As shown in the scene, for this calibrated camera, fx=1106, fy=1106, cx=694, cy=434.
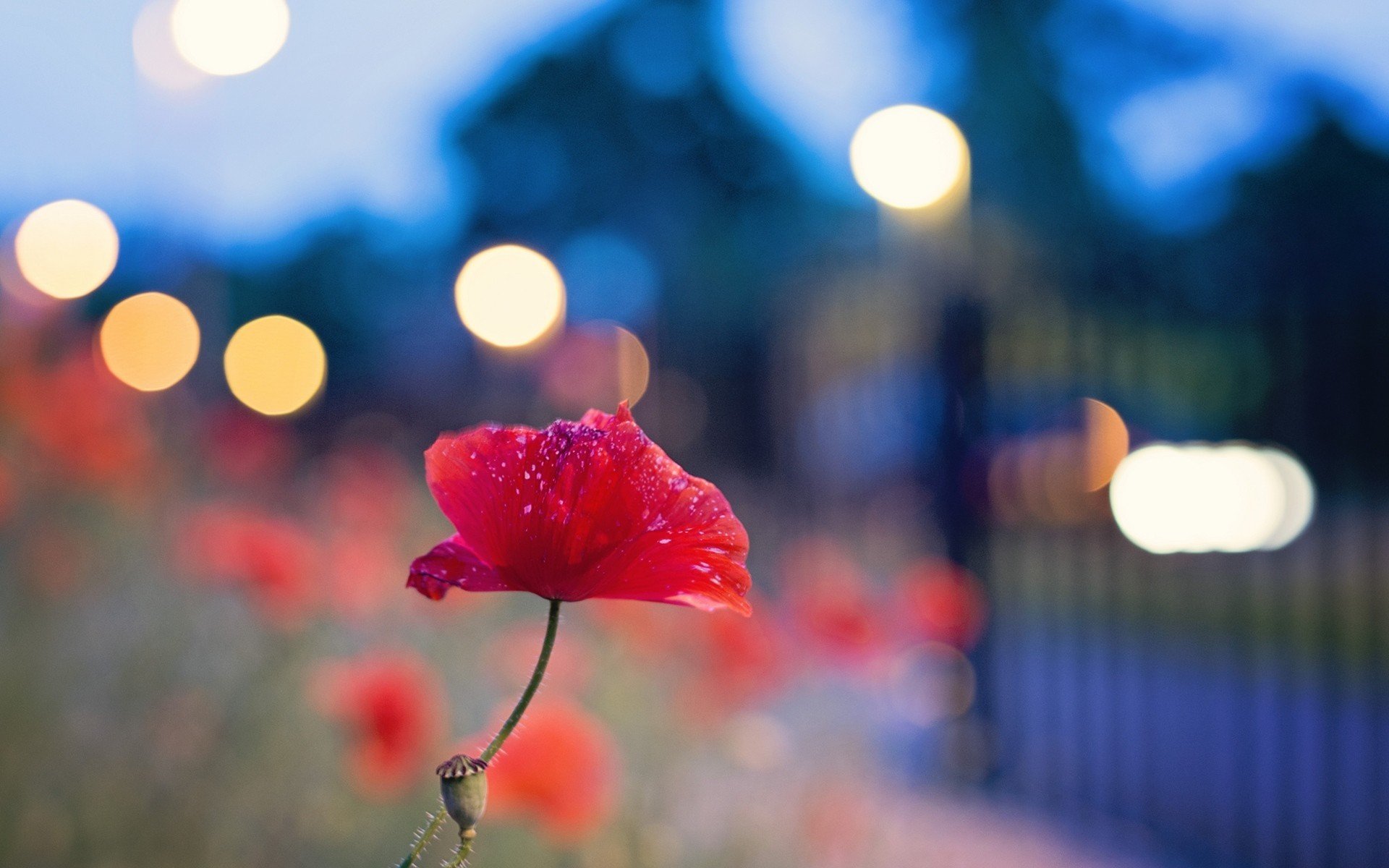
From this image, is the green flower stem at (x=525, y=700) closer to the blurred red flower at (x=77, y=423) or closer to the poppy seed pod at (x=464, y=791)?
the poppy seed pod at (x=464, y=791)

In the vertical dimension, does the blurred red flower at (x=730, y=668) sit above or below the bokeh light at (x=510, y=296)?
below

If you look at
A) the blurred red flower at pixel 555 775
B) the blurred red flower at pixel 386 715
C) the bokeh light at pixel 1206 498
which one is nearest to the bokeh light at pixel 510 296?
the blurred red flower at pixel 386 715

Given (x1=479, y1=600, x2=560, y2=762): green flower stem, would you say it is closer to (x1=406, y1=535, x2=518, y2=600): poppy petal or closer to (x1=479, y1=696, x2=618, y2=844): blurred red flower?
(x1=406, y1=535, x2=518, y2=600): poppy petal

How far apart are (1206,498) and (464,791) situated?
13354mm

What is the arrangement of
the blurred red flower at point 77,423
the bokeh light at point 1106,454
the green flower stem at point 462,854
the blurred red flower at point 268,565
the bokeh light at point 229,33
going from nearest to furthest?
1. the green flower stem at point 462,854
2. the blurred red flower at point 268,565
3. the blurred red flower at point 77,423
4. the bokeh light at point 229,33
5. the bokeh light at point 1106,454

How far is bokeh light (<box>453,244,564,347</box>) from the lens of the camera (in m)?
3.83

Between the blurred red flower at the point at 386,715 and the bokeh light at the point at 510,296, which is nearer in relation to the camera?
the blurred red flower at the point at 386,715

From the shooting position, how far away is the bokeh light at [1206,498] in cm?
848

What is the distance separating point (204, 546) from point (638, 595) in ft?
6.96

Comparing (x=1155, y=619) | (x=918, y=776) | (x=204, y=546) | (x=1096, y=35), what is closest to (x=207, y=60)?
(x=204, y=546)

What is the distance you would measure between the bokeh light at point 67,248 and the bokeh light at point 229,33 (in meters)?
1.00

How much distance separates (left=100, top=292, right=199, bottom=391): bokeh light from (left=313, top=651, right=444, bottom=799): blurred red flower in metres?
2.91

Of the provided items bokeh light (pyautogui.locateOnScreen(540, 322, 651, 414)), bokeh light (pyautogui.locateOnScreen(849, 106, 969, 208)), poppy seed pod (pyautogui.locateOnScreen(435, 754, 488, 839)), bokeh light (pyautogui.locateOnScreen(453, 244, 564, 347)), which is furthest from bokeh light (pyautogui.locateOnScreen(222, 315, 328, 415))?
poppy seed pod (pyautogui.locateOnScreen(435, 754, 488, 839))

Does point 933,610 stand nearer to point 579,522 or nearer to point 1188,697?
point 579,522
